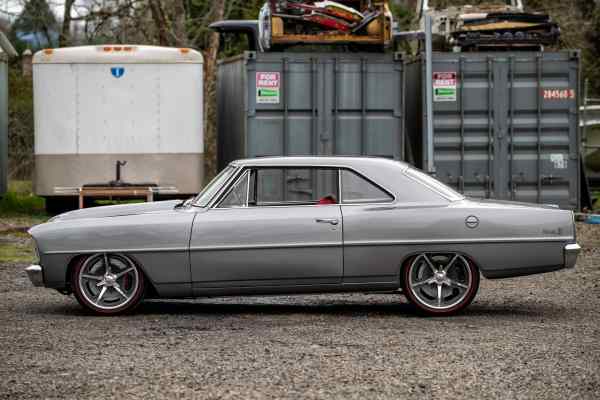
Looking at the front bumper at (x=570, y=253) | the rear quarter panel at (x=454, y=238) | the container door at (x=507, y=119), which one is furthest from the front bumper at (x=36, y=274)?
the container door at (x=507, y=119)

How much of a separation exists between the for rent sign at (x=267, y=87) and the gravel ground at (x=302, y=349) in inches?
263

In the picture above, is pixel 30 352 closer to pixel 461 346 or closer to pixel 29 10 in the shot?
pixel 461 346

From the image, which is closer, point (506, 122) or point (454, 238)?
point (454, 238)

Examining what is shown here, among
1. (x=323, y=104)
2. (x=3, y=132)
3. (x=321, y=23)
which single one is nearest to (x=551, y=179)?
(x=323, y=104)

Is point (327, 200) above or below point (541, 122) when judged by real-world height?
below

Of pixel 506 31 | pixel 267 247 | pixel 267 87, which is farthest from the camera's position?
pixel 506 31

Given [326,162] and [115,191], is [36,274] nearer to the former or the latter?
[326,162]

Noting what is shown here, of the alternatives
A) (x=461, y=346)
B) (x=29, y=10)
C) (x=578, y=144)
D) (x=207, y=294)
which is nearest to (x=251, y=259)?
(x=207, y=294)

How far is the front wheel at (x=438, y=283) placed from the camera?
955 centimetres

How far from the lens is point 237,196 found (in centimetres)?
967

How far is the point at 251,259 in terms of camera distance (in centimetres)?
948

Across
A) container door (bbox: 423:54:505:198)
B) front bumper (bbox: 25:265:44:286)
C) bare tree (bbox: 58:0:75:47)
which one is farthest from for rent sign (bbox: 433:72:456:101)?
bare tree (bbox: 58:0:75:47)

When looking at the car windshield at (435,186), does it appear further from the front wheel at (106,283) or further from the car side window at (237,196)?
the front wheel at (106,283)

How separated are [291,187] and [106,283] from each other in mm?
1658
